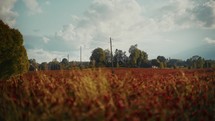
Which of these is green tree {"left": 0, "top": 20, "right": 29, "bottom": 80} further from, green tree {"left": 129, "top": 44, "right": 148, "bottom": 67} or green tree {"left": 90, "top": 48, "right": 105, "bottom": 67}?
green tree {"left": 129, "top": 44, "right": 148, "bottom": 67}

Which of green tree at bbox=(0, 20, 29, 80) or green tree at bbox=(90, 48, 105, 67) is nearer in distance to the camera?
green tree at bbox=(0, 20, 29, 80)

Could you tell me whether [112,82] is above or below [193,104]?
above

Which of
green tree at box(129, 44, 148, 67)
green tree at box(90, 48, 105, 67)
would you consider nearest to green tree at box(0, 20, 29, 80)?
green tree at box(90, 48, 105, 67)

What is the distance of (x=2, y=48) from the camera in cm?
1511

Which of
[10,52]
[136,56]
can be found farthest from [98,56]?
[10,52]

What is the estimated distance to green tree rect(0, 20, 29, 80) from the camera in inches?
604

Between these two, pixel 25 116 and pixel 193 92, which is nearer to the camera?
pixel 25 116

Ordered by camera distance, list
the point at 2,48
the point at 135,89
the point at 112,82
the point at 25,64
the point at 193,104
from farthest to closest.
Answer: the point at 25,64, the point at 2,48, the point at 112,82, the point at 135,89, the point at 193,104

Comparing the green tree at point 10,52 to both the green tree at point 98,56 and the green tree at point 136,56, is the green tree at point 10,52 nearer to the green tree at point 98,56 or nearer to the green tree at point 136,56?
the green tree at point 98,56

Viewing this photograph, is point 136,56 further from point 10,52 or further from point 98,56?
point 10,52

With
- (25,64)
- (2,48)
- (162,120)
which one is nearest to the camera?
(162,120)

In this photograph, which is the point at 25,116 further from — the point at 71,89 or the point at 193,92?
the point at 193,92

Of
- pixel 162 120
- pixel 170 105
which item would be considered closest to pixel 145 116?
pixel 162 120

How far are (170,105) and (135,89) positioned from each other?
71.7 inches
